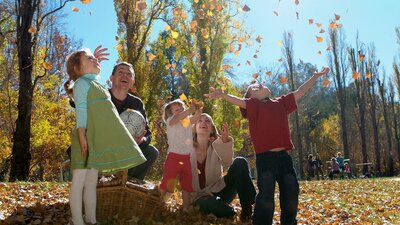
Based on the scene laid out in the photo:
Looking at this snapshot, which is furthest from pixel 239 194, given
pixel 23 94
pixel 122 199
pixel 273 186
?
pixel 23 94

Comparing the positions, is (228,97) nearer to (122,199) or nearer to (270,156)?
(270,156)

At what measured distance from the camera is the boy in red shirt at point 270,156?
12.9 feet

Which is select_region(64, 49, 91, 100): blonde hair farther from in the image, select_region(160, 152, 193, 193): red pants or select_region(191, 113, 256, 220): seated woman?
select_region(191, 113, 256, 220): seated woman

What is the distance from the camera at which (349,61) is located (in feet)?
112

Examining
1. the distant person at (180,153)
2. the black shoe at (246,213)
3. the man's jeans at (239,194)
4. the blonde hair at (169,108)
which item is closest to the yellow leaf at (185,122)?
the distant person at (180,153)

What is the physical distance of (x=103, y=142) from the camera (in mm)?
3475

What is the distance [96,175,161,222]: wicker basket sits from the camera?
3.98 metres

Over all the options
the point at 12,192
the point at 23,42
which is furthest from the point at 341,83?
the point at 12,192

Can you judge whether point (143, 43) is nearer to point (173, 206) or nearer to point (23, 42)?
point (23, 42)

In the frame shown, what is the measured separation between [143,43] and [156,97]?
368 centimetres

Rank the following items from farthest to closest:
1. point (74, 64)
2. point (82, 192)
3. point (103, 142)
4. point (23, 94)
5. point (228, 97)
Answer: point (23, 94)
point (228, 97)
point (74, 64)
point (82, 192)
point (103, 142)

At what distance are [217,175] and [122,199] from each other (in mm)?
1186

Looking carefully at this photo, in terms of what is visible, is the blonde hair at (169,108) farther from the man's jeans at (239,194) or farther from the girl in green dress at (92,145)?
the girl in green dress at (92,145)

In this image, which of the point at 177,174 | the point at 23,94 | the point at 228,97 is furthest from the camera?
the point at 23,94
